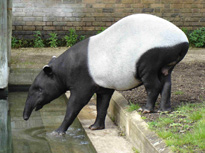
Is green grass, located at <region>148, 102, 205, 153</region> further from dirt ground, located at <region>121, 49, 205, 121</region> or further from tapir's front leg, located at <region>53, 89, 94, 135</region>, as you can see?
tapir's front leg, located at <region>53, 89, 94, 135</region>

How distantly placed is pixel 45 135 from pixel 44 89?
2.29ft

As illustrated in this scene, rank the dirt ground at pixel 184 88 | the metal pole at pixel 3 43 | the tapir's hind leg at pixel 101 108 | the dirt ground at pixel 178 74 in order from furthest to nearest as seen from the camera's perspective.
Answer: the metal pole at pixel 3 43, the dirt ground at pixel 178 74, the dirt ground at pixel 184 88, the tapir's hind leg at pixel 101 108

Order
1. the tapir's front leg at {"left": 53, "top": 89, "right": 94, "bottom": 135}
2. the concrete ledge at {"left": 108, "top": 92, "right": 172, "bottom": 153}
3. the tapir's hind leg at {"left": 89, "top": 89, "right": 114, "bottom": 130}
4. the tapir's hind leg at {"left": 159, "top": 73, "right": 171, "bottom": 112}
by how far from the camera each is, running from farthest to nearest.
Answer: the tapir's hind leg at {"left": 89, "top": 89, "right": 114, "bottom": 130} < the tapir's front leg at {"left": 53, "top": 89, "right": 94, "bottom": 135} < the tapir's hind leg at {"left": 159, "top": 73, "right": 171, "bottom": 112} < the concrete ledge at {"left": 108, "top": 92, "right": 172, "bottom": 153}

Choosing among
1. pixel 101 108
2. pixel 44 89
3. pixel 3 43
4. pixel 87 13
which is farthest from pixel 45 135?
pixel 87 13

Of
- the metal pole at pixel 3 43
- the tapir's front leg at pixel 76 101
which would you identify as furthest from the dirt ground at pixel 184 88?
the metal pole at pixel 3 43

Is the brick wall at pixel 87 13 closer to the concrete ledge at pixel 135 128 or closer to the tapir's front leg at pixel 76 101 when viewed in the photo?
the concrete ledge at pixel 135 128

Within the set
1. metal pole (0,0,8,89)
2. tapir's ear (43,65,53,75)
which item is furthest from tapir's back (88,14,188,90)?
metal pole (0,0,8,89)

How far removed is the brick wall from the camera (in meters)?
13.8

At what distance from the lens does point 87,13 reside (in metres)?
14.0

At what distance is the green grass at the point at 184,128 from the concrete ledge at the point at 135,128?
95 mm

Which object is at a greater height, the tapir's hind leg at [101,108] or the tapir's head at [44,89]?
the tapir's head at [44,89]

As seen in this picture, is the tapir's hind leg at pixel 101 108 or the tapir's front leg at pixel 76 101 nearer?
the tapir's front leg at pixel 76 101

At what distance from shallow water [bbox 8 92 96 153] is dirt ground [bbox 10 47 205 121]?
1043 millimetres

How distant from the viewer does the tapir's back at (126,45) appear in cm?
549
